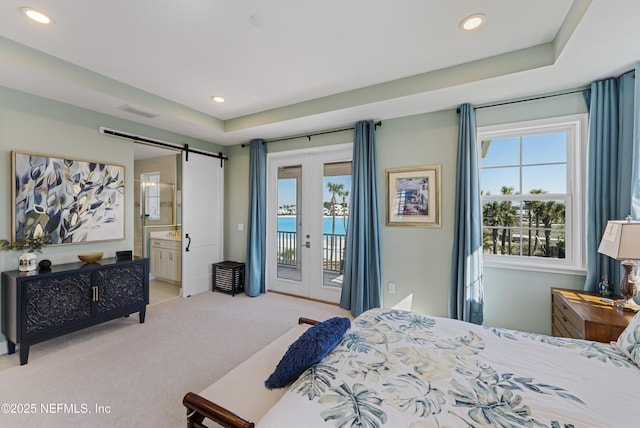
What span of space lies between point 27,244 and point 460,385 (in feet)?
12.8

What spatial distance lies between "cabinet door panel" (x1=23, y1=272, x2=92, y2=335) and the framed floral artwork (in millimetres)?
590

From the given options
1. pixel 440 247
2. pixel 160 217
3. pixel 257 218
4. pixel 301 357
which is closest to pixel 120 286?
pixel 257 218

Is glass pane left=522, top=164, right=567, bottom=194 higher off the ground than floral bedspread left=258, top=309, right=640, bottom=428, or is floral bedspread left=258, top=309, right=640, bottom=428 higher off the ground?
glass pane left=522, top=164, right=567, bottom=194

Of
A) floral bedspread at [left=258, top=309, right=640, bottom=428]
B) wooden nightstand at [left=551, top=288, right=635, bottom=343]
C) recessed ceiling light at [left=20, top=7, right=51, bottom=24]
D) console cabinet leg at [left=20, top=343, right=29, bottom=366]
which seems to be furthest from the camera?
console cabinet leg at [left=20, top=343, right=29, bottom=366]

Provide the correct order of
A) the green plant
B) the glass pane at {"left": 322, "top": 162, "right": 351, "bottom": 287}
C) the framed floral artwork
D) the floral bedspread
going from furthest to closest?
the glass pane at {"left": 322, "top": 162, "right": 351, "bottom": 287}
the framed floral artwork
the green plant
the floral bedspread

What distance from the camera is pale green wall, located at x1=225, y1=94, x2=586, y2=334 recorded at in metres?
2.74

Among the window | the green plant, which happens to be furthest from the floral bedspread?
the green plant

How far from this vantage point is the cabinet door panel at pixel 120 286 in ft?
9.53

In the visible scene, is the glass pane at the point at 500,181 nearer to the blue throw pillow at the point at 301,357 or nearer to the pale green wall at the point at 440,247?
the pale green wall at the point at 440,247

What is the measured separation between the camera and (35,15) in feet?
6.20

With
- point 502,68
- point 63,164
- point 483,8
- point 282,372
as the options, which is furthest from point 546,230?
point 63,164

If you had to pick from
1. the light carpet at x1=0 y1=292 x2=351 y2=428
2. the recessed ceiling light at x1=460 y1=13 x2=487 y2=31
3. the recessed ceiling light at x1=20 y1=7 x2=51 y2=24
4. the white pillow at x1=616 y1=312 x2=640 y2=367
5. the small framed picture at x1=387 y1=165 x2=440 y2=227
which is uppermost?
the recessed ceiling light at x1=460 y1=13 x2=487 y2=31

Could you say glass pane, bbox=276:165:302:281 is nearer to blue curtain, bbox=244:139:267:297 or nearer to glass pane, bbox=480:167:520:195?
blue curtain, bbox=244:139:267:297

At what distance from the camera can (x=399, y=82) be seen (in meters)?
2.80
